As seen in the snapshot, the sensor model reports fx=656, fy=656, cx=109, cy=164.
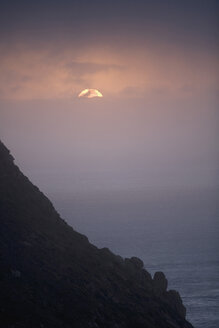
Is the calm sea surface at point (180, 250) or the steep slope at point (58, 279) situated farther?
the calm sea surface at point (180, 250)

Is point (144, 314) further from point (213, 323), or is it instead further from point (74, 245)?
point (213, 323)

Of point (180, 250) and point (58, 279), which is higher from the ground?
point (180, 250)

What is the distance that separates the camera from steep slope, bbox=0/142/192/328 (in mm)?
30328

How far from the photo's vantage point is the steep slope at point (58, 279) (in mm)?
30328

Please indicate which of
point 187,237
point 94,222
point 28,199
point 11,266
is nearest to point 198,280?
point 187,237

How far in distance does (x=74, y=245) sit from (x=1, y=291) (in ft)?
29.9

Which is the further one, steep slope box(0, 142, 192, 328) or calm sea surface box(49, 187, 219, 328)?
calm sea surface box(49, 187, 219, 328)

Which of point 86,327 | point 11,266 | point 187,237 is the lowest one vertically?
point 86,327

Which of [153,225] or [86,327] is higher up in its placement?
[153,225]

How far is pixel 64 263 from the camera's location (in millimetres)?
35438

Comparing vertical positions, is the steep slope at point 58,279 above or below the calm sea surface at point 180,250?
below

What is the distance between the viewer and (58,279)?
33.5m

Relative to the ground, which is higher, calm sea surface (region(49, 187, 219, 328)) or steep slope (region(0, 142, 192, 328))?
calm sea surface (region(49, 187, 219, 328))

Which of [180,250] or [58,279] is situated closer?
[58,279]
